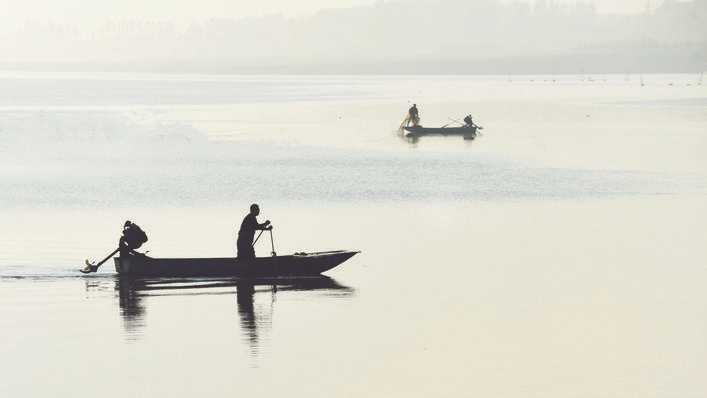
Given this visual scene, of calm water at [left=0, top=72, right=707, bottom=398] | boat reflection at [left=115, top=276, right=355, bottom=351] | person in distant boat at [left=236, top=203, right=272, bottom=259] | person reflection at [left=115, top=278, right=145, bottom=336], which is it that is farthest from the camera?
person in distant boat at [left=236, top=203, right=272, bottom=259]

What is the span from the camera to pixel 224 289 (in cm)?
2653

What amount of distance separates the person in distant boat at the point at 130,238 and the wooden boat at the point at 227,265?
5.8 inches

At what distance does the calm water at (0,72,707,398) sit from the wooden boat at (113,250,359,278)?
23 cm

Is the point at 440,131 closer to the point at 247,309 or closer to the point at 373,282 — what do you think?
the point at 373,282

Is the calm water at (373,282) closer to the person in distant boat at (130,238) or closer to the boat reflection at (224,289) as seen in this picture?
the boat reflection at (224,289)

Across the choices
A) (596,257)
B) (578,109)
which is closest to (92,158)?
(596,257)

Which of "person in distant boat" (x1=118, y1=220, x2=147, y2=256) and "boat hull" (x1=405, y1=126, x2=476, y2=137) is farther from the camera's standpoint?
"boat hull" (x1=405, y1=126, x2=476, y2=137)

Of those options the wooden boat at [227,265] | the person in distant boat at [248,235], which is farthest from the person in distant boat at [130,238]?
the person in distant boat at [248,235]

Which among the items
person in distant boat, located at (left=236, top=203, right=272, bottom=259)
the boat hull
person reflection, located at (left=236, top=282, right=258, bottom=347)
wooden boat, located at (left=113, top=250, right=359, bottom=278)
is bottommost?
person reflection, located at (left=236, top=282, right=258, bottom=347)

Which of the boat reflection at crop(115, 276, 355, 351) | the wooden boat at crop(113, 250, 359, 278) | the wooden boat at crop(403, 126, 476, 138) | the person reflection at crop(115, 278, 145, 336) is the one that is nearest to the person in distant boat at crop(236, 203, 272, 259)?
the wooden boat at crop(113, 250, 359, 278)

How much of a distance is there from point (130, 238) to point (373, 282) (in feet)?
16.9

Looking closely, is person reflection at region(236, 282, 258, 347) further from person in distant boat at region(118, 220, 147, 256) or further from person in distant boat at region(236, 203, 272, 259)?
person in distant boat at region(118, 220, 147, 256)

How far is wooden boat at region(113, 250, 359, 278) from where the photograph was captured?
2708cm

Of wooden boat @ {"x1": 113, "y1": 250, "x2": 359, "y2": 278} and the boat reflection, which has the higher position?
wooden boat @ {"x1": 113, "y1": 250, "x2": 359, "y2": 278}
